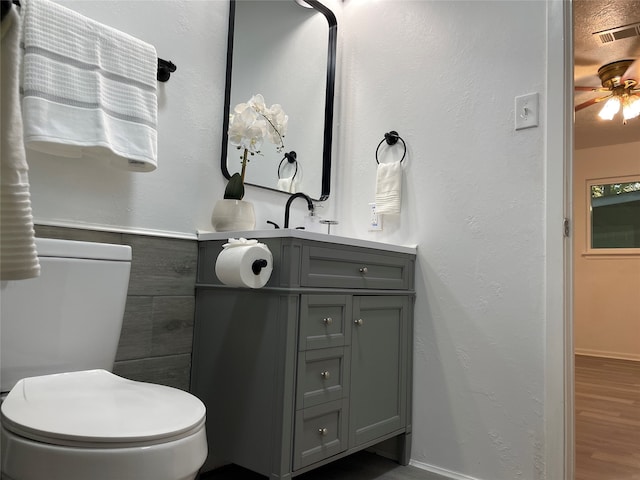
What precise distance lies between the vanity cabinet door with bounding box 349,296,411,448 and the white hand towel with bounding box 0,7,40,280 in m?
1.24

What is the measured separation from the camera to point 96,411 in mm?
957

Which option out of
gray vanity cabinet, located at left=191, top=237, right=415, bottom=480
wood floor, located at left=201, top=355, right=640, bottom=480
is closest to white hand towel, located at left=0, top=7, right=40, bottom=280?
gray vanity cabinet, located at left=191, top=237, right=415, bottom=480

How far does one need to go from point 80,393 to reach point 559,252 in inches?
58.7

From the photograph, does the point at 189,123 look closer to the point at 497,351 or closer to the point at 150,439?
the point at 150,439

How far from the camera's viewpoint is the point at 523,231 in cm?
171

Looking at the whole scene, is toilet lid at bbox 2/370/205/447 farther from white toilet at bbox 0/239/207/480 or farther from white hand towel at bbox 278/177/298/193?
white hand towel at bbox 278/177/298/193

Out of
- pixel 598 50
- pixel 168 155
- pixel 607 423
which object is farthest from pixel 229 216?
pixel 598 50

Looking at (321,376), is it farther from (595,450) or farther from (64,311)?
(595,450)

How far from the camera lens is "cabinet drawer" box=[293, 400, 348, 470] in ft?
4.71

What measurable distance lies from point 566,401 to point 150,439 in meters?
1.34

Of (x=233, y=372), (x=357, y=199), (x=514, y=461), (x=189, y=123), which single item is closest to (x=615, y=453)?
(x=514, y=461)

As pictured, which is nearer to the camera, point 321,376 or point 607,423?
point 321,376

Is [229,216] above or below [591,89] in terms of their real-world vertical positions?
below

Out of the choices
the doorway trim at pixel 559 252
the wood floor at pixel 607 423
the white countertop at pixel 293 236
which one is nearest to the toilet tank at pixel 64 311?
the white countertop at pixel 293 236
